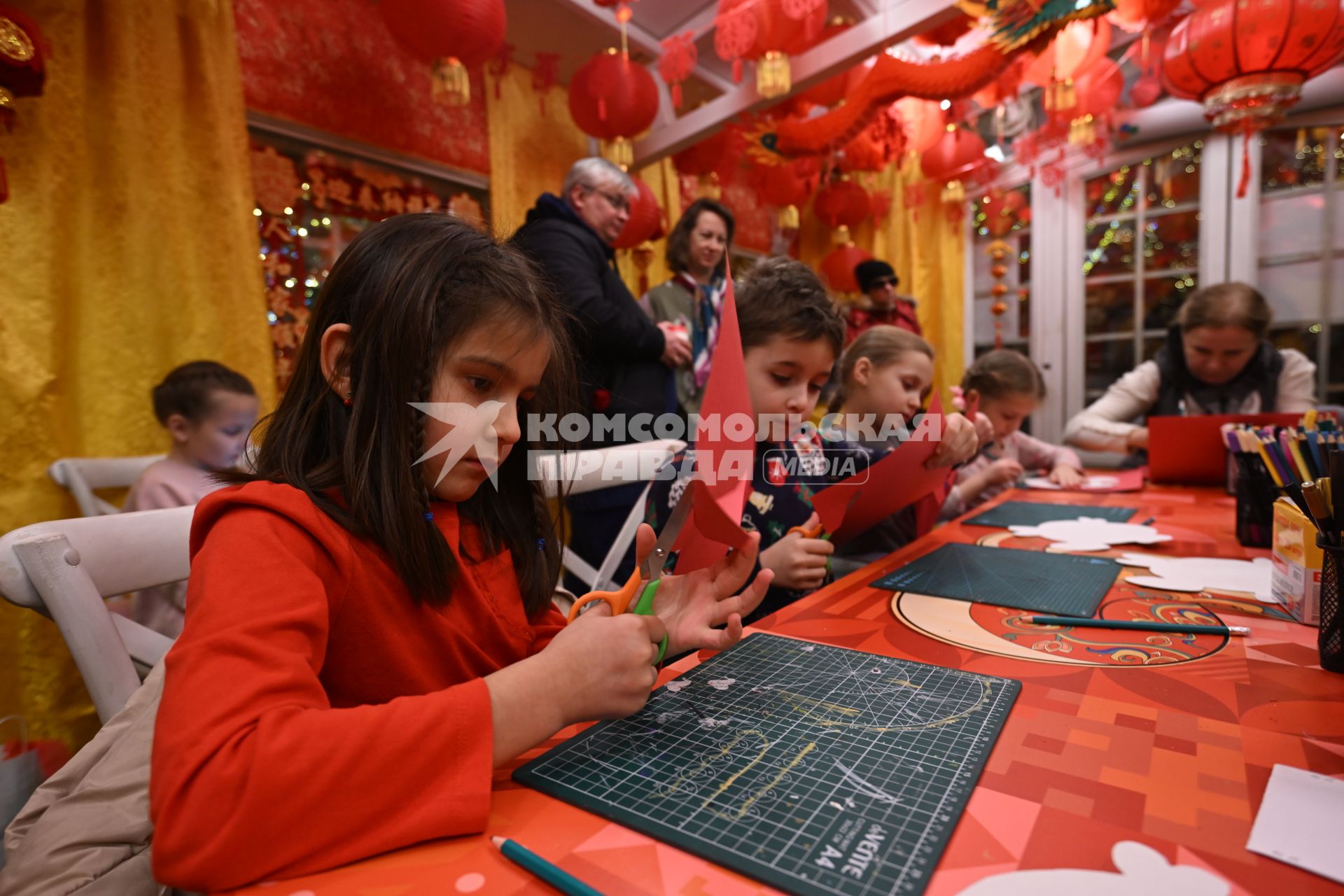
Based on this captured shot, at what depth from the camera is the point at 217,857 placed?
0.37 m

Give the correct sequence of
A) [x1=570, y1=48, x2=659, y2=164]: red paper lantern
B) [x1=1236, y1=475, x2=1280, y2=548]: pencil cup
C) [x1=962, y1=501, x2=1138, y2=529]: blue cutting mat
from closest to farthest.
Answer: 1. [x1=1236, y1=475, x2=1280, y2=548]: pencil cup
2. [x1=962, y1=501, x2=1138, y2=529]: blue cutting mat
3. [x1=570, y1=48, x2=659, y2=164]: red paper lantern

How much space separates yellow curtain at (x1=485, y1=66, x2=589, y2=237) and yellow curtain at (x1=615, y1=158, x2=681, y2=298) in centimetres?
40

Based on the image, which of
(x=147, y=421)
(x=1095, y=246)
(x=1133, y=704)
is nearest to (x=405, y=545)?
(x=1133, y=704)

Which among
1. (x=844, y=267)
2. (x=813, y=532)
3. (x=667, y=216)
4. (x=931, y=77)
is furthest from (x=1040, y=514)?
(x=844, y=267)

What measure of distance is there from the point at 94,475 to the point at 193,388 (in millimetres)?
308

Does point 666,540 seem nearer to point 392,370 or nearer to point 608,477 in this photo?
point 392,370

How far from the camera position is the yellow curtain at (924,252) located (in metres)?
4.75

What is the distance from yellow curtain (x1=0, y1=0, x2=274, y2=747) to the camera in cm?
168

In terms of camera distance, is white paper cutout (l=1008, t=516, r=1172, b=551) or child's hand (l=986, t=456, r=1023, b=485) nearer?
white paper cutout (l=1008, t=516, r=1172, b=551)

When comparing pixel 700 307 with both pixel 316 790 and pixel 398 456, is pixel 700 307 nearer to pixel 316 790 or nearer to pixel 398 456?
pixel 398 456

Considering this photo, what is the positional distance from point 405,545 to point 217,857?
28 centimetres

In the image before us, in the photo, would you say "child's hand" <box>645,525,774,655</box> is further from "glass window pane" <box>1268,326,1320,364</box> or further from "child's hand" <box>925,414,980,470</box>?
"glass window pane" <box>1268,326,1320,364</box>

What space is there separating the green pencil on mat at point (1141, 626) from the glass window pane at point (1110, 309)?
422 centimetres

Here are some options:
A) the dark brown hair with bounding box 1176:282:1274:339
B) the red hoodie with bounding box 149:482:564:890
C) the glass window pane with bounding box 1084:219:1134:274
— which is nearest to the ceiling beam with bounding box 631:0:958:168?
the dark brown hair with bounding box 1176:282:1274:339
